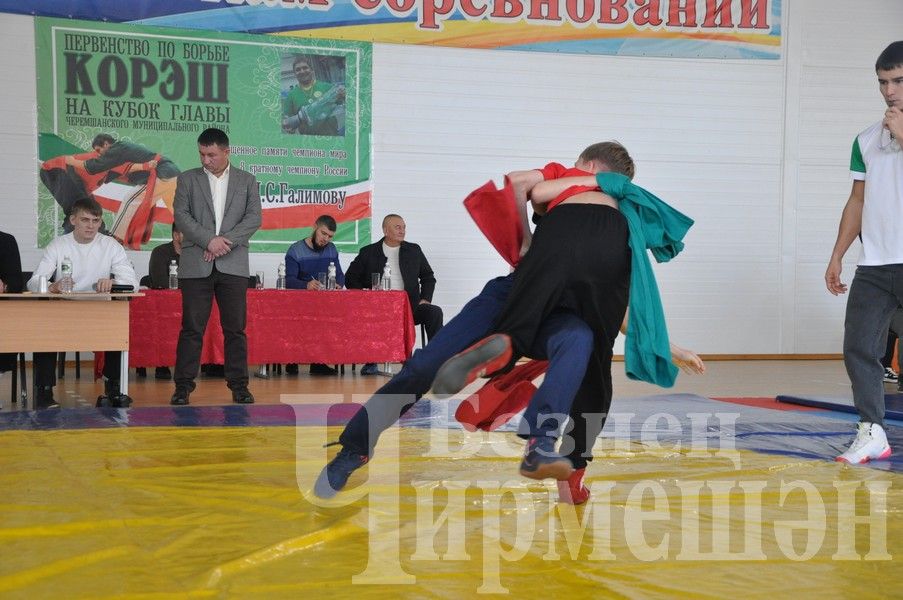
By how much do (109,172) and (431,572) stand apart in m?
7.51

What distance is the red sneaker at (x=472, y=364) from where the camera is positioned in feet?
7.51

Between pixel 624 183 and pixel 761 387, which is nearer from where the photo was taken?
pixel 624 183

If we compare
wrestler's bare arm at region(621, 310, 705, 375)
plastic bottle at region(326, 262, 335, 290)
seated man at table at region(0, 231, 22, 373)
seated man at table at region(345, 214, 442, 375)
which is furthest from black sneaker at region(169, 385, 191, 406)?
wrestler's bare arm at region(621, 310, 705, 375)

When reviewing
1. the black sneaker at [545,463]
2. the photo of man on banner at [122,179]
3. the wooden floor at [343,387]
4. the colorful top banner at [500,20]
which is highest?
the colorful top banner at [500,20]

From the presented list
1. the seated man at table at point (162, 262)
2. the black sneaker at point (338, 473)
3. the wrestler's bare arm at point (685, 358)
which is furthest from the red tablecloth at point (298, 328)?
the wrestler's bare arm at point (685, 358)

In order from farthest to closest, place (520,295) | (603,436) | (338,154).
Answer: (338,154) → (603,436) → (520,295)

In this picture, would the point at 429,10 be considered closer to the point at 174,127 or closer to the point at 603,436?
the point at 174,127

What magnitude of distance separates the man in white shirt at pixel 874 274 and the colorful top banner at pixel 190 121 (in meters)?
6.19

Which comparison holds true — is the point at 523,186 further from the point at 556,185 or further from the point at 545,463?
the point at 545,463

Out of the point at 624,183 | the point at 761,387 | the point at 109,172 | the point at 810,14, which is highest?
the point at 810,14

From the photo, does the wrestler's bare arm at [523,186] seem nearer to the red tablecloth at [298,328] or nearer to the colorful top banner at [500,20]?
the red tablecloth at [298,328]

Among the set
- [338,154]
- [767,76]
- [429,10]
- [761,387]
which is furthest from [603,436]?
[767,76]

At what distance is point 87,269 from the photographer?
527 centimetres

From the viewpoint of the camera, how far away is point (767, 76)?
10.1m
